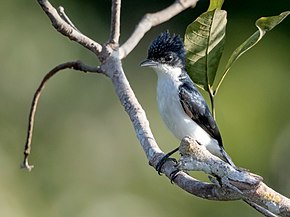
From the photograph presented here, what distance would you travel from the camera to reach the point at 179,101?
311 centimetres

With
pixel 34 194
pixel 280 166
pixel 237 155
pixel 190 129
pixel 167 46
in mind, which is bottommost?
pixel 280 166

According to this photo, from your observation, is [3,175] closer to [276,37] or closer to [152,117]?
[152,117]

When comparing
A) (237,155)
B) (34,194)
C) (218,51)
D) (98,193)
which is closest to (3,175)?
(34,194)

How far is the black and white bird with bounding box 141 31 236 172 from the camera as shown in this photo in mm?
3002

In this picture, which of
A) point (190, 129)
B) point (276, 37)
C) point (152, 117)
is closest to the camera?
point (190, 129)

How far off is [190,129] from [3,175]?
6.45 feet

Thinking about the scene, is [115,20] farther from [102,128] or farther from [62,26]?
[102,128]

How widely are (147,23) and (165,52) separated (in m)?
0.22

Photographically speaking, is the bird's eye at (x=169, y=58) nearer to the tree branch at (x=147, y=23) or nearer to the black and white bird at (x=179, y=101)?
the black and white bird at (x=179, y=101)

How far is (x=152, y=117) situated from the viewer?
503 centimetres

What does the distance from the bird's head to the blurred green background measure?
1368 mm

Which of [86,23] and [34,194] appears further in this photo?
[86,23]

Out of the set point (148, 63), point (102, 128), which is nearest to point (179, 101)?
point (148, 63)

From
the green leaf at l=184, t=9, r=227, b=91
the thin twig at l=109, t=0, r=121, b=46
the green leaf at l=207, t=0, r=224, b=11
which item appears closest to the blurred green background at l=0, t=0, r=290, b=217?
the thin twig at l=109, t=0, r=121, b=46
